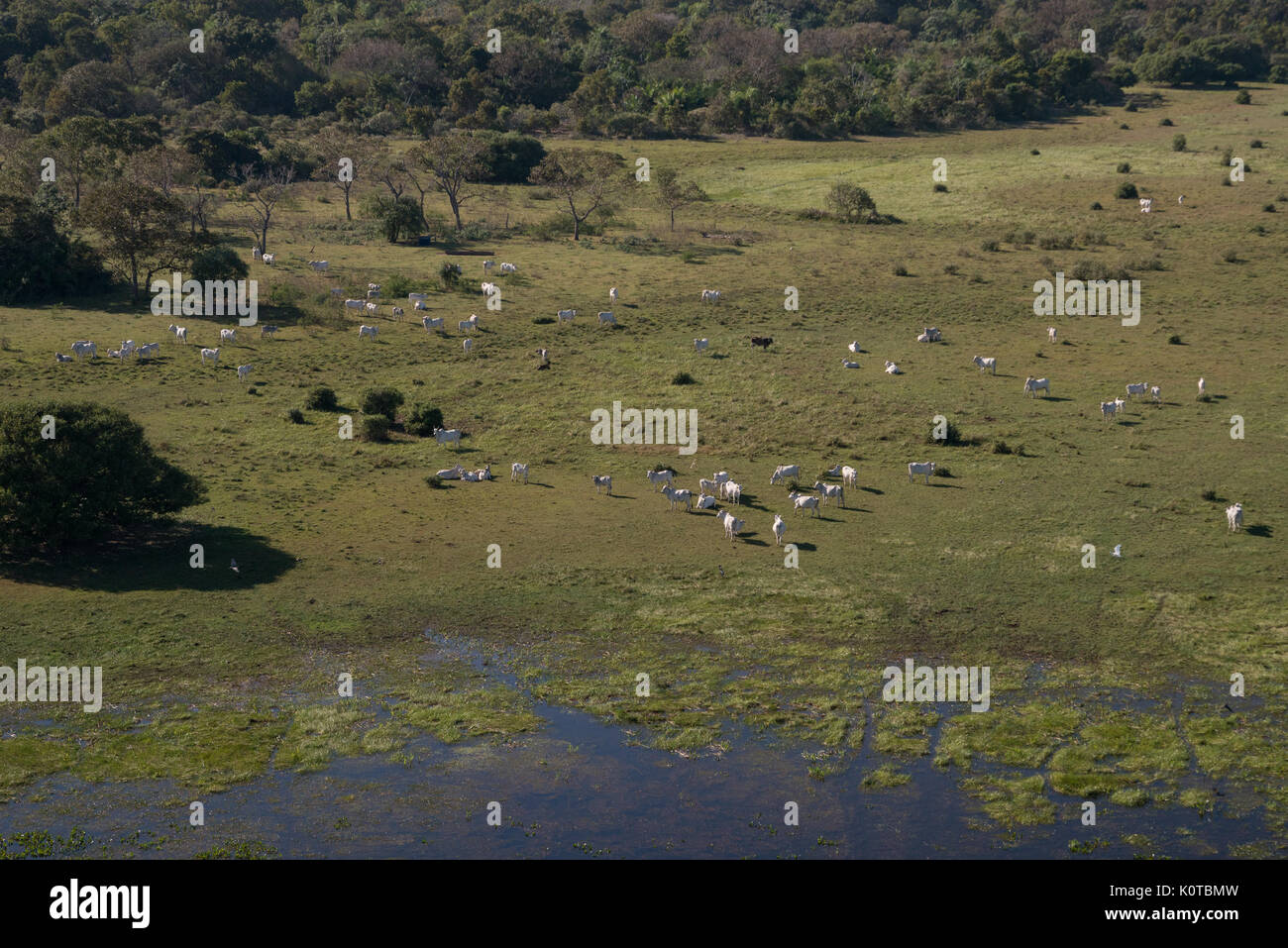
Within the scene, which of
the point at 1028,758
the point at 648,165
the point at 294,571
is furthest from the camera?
the point at 648,165

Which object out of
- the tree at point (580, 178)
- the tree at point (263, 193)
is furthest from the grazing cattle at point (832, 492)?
the tree at point (580, 178)

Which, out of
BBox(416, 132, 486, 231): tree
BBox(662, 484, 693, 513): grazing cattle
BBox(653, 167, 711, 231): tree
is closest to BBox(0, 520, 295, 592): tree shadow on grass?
BBox(662, 484, 693, 513): grazing cattle

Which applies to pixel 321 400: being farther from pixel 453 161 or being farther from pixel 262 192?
pixel 453 161

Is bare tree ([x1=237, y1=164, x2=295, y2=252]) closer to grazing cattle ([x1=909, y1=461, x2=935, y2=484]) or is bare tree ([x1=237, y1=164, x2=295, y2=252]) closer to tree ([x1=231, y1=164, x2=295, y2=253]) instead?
tree ([x1=231, y1=164, x2=295, y2=253])

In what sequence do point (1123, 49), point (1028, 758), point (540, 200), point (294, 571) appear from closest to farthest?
point (1028, 758) < point (294, 571) < point (540, 200) < point (1123, 49)

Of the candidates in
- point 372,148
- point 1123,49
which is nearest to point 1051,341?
point 372,148

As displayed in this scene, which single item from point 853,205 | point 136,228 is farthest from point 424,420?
point 853,205

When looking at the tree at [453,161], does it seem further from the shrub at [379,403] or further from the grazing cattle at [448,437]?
the grazing cattle at [448,437]

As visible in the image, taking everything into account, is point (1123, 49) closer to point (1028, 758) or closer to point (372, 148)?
point (372, 148)
